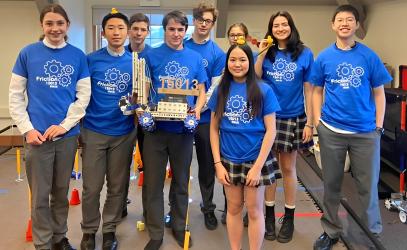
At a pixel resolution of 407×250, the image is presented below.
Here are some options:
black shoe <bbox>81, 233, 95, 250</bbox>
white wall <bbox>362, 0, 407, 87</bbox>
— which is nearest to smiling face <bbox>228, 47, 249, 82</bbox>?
black shoe <bbox>81, 233, 95, 250</bbox>

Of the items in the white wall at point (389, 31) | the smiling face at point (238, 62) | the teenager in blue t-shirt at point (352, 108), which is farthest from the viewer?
the white wall at point (389, 31)

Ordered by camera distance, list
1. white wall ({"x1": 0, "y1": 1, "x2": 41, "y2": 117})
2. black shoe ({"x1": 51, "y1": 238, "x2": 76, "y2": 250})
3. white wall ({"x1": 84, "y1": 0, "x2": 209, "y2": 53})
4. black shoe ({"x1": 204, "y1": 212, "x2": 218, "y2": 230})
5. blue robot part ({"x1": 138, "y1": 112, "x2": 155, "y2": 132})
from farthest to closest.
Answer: white wall ({"x1": 84, "y1": 0, "x2": 209, "y2": 53})
white wall ({"x1": 0, "y1": 1, "x2": 41, "y2": 117})
black shoe ({"x1": 204, "y1": 212, "x2": 218, "y2": 230})
black shoe ({"x1": 51, "y1": 238, "x2": 76, "y2": 250})
blue robot part ({"x1": 138, "y1": 112, "x2": 155, "y2": 132})

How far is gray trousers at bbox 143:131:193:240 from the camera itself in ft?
Answer: 7.38

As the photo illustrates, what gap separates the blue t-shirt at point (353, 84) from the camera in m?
2.17

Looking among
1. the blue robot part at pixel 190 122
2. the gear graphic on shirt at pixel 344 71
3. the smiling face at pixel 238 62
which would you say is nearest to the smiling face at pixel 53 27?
the blue robot part at pixel 190 122

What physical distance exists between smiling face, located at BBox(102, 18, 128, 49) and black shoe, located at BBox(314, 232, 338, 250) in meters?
1.71

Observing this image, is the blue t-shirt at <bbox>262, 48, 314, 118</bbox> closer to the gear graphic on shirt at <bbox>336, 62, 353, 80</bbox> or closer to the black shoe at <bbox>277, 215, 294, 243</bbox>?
the gear graphic on shirt at <bbox>336, 62, 353, 80</bbox>

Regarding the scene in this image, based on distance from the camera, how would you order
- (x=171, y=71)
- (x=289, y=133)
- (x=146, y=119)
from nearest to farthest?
(x=146, y=119), (x=171, y=71), (x=289, y=133)

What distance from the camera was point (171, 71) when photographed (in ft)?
7.14

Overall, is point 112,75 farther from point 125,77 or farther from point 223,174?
point 223,174

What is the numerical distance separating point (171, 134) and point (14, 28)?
3606 mm

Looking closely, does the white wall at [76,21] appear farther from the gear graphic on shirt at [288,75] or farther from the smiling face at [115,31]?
the gear graphic on shirt at [288,75]

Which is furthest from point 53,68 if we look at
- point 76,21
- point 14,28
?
point 14,28

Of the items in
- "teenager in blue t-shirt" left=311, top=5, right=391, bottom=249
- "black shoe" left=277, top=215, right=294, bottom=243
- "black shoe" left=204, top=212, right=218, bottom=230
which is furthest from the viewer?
"black shoe" left=204, top=212, right=218, bottom=230
